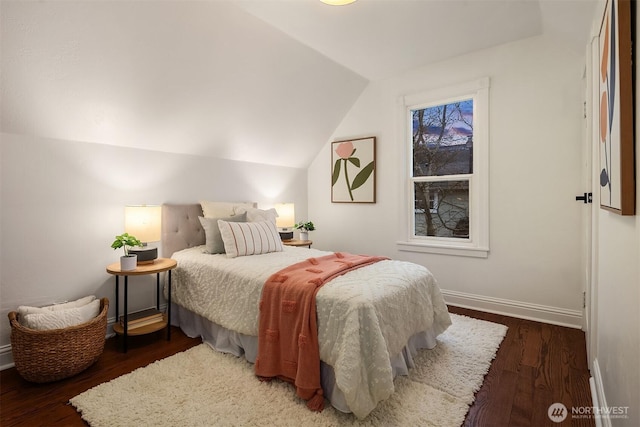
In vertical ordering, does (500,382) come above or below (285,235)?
below

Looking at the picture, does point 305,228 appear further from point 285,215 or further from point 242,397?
point 242,397

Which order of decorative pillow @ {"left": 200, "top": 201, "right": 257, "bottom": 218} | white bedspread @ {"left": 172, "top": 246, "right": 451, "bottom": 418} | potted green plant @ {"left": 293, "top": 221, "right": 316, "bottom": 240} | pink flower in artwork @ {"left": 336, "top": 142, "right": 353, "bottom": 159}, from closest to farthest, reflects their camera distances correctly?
white bedspread @ {"left": 172, "top": 246, "right": 451, "bottom": 418}
decorative pillow @ {"left": 200, "top": 201, "right": 257, "bottom": 218}
potted green plant @ {"left": 293, "top": 221, "right": 316, "bottom": 240}
pink flower in artwork @ {"left": 336, "top": 142, "right": 353, "bottom": 159}

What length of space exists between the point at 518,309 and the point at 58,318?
386 centimetres

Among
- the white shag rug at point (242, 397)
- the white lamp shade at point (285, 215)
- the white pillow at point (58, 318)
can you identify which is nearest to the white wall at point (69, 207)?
the white pillow at point (58, 318)

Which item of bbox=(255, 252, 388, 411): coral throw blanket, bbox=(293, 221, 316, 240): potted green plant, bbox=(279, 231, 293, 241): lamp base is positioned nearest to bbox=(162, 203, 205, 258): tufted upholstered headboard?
bbox=(279, 231, 293, 241): lamp base

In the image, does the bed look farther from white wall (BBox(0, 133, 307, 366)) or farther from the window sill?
the window sill

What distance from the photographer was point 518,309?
3.16 meters

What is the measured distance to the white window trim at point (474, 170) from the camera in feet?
10.9

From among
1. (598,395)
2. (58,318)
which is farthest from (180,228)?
(598,395)

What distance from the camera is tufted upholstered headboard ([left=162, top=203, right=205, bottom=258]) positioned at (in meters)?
3.08

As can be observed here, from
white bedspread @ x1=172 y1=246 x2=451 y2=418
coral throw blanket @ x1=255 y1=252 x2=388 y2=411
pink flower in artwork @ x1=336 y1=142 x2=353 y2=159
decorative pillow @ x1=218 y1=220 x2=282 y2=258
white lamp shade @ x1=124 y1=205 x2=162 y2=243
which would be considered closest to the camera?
white bedspread @ x1=172 y1=246 x2=451 y2=418

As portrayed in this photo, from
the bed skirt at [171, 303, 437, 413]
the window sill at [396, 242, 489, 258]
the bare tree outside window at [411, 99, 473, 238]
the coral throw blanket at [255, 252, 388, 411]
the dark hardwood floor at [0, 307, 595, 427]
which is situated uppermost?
the bare tree outside window at [411, 99, 473, 238]

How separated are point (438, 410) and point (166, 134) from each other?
3.08 meters

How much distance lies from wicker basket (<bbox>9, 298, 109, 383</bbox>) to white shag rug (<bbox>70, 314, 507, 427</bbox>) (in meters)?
0.29
